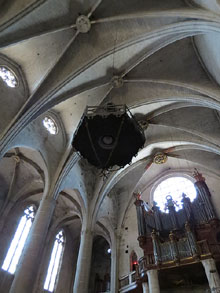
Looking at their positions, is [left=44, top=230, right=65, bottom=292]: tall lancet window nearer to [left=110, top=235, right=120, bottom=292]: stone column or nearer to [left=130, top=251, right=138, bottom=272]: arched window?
[left=110, top=235, right=120, bottom=292]: stone column

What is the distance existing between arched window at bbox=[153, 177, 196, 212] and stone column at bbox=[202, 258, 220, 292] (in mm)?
5906

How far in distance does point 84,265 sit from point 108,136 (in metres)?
7.92

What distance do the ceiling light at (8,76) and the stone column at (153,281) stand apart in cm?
1117

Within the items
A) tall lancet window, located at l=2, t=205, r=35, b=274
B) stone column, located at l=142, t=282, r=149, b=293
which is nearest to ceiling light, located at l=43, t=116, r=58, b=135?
tall lancet window, located at l=2, t=205, r=35, b=274

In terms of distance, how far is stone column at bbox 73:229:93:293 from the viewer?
11.5m

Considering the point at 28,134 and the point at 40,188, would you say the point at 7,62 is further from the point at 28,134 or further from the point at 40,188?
the point at 40,188

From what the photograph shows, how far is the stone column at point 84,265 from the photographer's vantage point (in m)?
11.5

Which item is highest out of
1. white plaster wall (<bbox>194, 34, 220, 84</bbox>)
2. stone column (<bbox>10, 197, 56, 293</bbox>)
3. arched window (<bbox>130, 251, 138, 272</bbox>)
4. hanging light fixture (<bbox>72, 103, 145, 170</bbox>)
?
white plaster wall (<bbox>194, 34, 220, 84</bbox>)

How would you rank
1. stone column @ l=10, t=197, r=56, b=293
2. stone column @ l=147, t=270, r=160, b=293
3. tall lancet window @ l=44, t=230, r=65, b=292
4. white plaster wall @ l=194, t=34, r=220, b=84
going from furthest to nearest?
tall lancet window @ l=44, t=230, r=65, b=292, stone column @ l=147, t=270, r=160, b=293, stone column @ l=10, t=197, r=56, b=293, white plaster wall @ l=194, t=34, r=220, b=84

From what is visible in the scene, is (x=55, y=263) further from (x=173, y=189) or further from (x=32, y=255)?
(x=173, y=189)

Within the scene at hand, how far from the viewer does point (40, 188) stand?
17.0 meters

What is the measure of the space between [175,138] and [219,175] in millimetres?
3935

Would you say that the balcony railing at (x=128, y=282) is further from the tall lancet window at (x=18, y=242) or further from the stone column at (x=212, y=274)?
the tall lancet window at (x=18, y=242)

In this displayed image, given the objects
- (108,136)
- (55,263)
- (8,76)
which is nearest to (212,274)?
(108,136)
